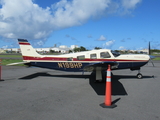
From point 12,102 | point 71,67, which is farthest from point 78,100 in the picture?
point 71,67

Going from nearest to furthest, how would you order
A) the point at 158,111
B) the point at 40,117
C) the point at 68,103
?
the point at 40,117
the point at 158,111
the point at 68,103

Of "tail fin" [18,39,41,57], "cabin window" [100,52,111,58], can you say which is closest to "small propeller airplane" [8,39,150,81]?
"cabin window" [100,52,111,58]

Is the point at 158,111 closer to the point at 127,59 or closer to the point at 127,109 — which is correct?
the point at 127,109

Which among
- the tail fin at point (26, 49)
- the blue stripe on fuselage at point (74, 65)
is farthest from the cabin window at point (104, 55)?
the tail fin at point (26, 49)

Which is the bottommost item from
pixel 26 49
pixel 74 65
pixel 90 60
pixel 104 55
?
pixel 74 65

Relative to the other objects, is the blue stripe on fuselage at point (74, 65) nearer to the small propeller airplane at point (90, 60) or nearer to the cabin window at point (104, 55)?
the small propeller airplane at point (90, 60)

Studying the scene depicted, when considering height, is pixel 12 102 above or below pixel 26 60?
below

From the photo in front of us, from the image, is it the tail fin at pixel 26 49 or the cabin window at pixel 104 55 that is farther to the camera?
the tail fin at pixel 26 49

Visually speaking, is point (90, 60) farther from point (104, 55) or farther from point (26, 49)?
point (26, 49)

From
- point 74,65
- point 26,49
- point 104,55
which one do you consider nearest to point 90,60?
point 104,55

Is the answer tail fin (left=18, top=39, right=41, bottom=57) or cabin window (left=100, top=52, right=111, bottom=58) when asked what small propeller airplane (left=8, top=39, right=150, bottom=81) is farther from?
tail fin (left=18, top=39, right=41, bottom=57)

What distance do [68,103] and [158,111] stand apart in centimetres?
276

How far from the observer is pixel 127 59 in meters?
9.06

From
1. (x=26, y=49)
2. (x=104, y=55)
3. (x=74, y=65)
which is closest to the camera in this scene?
(x=104, y=55)
